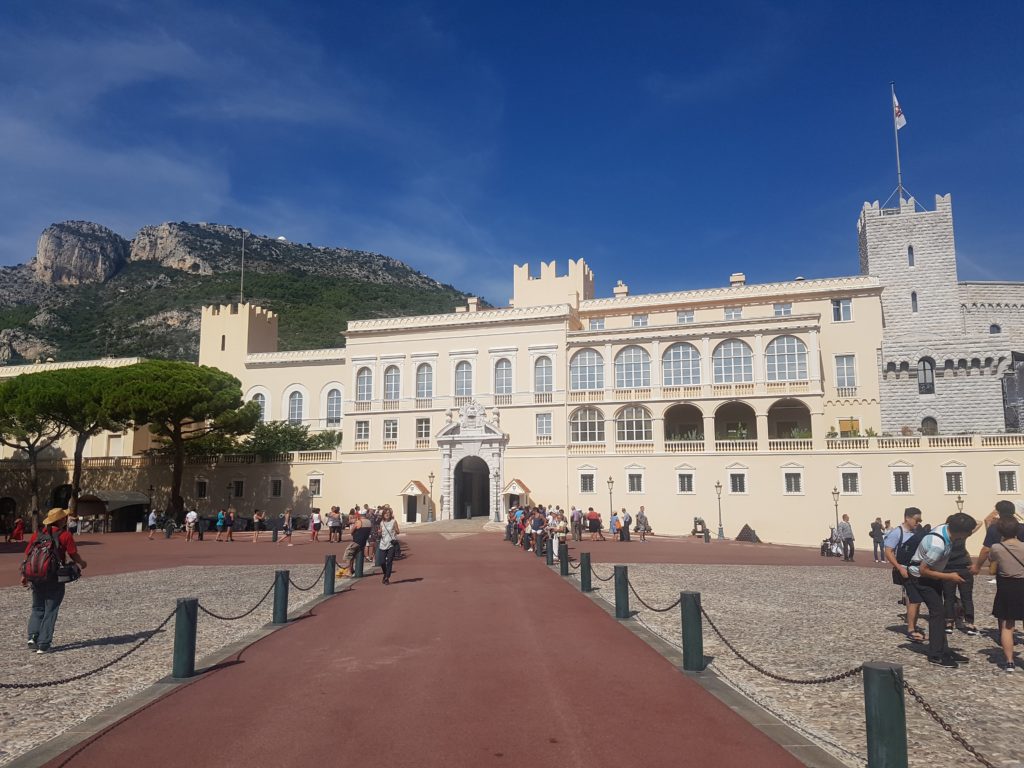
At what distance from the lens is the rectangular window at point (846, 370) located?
147 ft

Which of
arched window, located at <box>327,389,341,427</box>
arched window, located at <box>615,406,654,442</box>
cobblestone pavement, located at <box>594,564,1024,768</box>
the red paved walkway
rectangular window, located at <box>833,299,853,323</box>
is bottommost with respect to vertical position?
cobblestone pavement, located at <box>594,564,1024,768</box>

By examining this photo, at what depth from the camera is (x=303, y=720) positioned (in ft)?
23.2

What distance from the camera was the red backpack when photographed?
10.1 meters

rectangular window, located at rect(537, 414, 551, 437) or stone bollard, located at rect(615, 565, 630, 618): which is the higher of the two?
rectangular window, located at rect(537, 414, 551, 437)

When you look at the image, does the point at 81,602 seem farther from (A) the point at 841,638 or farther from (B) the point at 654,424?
(B) the point at 654,424

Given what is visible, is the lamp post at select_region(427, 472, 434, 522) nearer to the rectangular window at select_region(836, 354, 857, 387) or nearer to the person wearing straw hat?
the rectangular window at select_region(836, 354, 857, 387)

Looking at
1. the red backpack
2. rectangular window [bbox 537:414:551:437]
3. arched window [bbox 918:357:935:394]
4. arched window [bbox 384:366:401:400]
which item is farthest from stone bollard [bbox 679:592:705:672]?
arched window [bbox 918:357:935:394]

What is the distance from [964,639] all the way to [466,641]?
25.6 feet

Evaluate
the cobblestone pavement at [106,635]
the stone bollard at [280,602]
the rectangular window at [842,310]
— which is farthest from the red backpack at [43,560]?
the rectangular window at [842,310]

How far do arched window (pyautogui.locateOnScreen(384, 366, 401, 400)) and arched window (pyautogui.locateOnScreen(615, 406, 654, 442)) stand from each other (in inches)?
582

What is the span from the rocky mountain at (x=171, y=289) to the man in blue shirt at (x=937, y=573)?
3037 inches

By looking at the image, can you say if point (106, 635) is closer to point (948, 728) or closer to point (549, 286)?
point (948, 728)

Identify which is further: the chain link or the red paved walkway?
the red paved walkway

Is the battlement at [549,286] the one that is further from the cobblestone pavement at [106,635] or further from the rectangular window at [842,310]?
the cobblestone pavement at [106,635]
